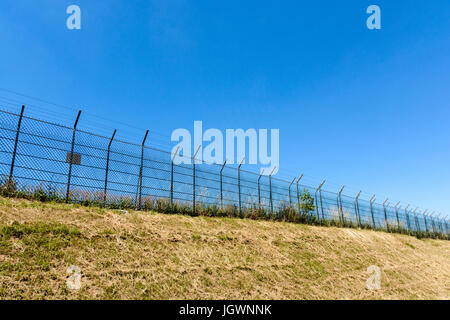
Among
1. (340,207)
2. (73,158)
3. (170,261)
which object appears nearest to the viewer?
(170,261)

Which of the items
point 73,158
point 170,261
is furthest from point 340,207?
point 73,158

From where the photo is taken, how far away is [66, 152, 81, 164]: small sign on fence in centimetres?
922

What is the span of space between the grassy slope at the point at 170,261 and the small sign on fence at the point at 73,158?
1.68 metres

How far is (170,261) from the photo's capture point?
682 cm

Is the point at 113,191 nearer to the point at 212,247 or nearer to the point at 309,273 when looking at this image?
the point at 212,247

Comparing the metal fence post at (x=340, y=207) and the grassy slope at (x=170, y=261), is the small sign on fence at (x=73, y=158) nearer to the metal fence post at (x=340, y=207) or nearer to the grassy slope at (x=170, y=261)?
the grassy slope at (x=170, y=261)

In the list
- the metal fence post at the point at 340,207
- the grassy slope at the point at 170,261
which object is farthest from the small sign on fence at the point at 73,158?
the metal fence post at the point at 340,207

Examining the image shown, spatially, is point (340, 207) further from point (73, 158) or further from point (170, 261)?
point (73, 158)

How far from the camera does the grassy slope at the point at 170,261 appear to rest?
5.36 metres

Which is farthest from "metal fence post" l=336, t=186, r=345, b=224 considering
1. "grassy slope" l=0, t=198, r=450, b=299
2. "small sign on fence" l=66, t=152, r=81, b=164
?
"small sign on fence" l=66, t=152, r=81, b=164

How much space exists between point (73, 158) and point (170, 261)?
5021 mm
